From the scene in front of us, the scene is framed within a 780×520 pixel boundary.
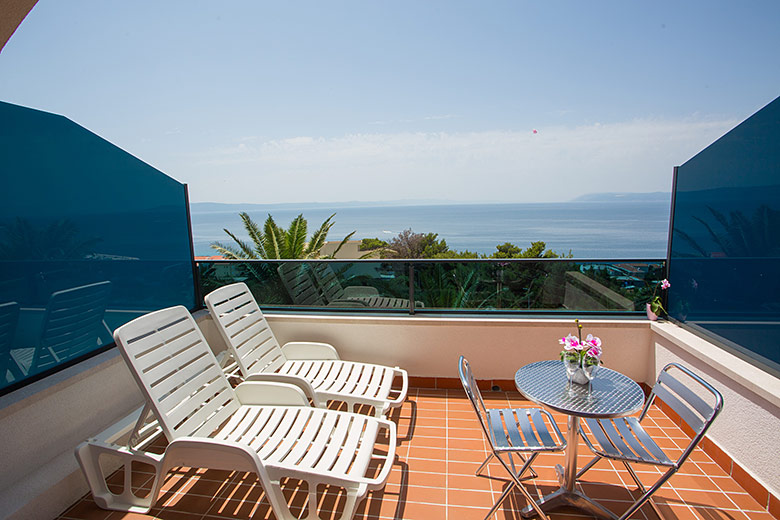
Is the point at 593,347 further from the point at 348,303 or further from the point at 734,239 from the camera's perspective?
the point at 348,303

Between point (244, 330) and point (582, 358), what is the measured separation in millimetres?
2772

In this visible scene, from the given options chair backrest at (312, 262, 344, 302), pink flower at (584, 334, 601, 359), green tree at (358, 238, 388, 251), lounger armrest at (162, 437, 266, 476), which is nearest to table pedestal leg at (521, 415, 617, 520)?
pink flower at (584, 334, 601, 359)

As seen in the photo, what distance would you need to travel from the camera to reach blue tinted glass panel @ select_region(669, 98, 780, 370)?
2.65 meters

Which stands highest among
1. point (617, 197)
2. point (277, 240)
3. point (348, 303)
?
point (617, 197)

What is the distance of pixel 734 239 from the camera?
9.86 feet

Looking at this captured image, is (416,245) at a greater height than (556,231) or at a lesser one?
greater

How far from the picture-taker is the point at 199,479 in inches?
109

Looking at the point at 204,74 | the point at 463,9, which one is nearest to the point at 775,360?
the point at 463,9

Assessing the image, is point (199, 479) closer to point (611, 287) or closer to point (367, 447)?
point (367, 447)

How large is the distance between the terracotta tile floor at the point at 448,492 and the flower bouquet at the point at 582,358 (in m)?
0.79

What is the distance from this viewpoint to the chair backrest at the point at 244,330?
3393 mm

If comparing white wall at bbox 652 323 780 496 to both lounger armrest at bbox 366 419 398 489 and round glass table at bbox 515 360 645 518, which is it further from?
lounger armrest at bbox 366 419 398 489

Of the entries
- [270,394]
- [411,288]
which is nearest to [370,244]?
[411,288]

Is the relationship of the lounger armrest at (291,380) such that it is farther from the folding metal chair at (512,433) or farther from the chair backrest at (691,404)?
the chair backrest at (691,404)
